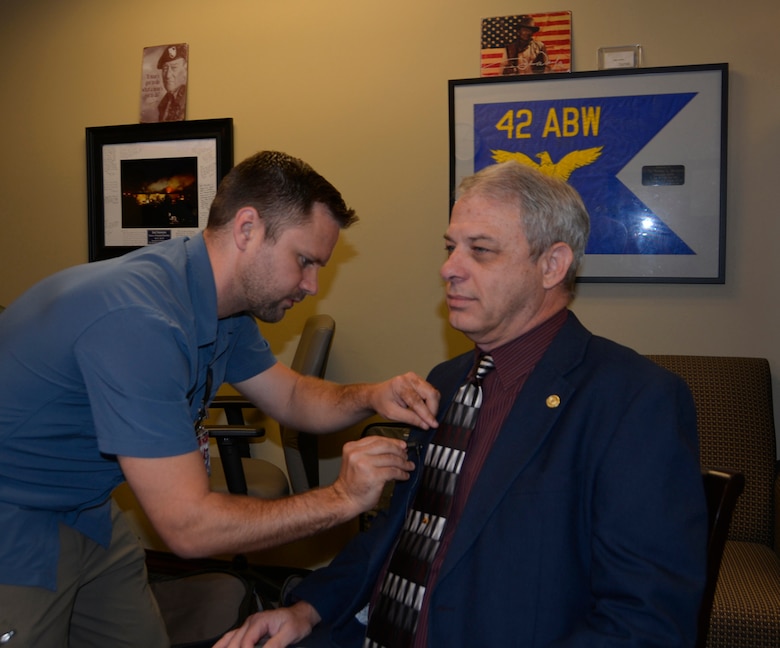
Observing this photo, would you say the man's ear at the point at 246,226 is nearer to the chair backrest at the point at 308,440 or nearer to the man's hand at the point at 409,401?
the man's hand at the point at 409,401

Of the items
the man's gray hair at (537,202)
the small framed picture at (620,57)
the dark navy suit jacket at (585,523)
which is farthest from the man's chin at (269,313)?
the small framed picture at (620,57)

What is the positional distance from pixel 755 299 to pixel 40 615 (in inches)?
107

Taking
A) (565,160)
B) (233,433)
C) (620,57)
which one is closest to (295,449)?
(233,433)

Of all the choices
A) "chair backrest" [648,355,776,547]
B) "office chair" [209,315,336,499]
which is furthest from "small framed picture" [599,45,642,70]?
"office chair" [209,315,336,499]

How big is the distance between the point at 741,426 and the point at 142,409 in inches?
87.0

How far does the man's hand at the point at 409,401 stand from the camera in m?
1.60

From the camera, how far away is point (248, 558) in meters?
3.58

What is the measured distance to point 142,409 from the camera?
139cm

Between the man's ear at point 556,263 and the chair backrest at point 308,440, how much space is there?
149cm

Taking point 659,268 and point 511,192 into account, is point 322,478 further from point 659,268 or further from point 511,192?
point 511,192

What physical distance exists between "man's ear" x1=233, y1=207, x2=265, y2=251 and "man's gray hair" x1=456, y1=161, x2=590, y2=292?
53 cm

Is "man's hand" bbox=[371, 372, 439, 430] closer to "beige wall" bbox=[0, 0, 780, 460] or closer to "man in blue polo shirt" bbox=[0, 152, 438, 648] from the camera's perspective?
"man in blue polo shirt" bbox=[0, 152, 438, 648]

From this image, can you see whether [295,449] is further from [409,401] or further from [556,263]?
[556,263]

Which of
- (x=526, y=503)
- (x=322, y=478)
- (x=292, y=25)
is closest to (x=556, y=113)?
(x=292, y=25)
